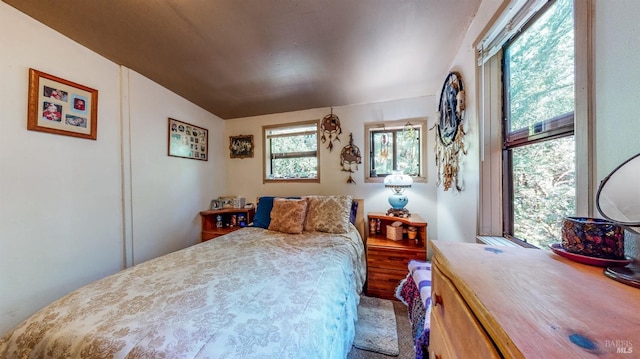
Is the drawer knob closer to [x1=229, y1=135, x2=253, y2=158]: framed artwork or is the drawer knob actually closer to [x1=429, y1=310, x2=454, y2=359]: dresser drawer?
[x1=429, y1=310, x2=454, y2=359]: dresser drawer

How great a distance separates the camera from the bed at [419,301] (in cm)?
101

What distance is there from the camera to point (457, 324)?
19.9 inches

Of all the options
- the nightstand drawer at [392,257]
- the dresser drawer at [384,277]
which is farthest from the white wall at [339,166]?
the dresser drawer at [384,277]

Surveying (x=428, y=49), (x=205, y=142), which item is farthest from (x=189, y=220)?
(x=428, y=49)

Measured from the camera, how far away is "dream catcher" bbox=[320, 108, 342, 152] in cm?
285

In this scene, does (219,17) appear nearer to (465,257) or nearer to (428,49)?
(428,49)

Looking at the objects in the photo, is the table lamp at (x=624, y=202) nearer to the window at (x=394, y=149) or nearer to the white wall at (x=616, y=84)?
the white wall at (x=616, y=84)

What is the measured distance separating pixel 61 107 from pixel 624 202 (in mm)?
3049

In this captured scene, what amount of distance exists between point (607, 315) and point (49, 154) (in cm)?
285

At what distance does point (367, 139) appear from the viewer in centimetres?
277

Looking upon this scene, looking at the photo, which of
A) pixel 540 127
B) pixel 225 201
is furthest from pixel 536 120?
pixel 225 201

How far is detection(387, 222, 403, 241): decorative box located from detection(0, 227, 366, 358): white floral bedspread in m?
1.00

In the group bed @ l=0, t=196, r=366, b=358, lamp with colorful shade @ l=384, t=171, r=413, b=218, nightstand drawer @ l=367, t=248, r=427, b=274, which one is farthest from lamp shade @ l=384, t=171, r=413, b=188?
bed @ l=0, t=196, r=366, b=358

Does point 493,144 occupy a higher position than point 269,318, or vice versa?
point 493,144
